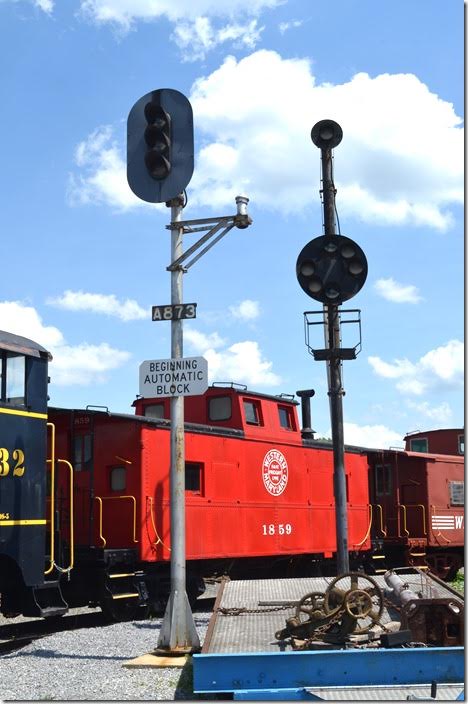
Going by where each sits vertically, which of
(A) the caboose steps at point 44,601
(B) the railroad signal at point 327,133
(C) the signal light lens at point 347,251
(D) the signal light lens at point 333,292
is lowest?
(A) the caboose steps at point 44,601

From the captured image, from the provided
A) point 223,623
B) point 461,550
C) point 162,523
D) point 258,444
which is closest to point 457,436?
point 461,550

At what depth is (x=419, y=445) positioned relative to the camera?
25719 mm

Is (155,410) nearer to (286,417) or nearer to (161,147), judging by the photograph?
(286,417)

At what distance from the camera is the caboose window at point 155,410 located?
16.3m

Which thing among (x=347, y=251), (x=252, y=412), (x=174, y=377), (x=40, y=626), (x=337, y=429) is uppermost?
(x=347, y=251)

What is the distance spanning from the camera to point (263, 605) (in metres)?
8.91

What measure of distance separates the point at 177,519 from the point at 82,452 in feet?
17.1

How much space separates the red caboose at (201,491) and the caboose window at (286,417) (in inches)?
1.1

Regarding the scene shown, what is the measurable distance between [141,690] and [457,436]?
19.2 metres

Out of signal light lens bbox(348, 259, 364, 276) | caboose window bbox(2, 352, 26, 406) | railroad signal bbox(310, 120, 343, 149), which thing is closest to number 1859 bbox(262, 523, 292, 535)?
caboose window bbox(2, 352, 26, 406)

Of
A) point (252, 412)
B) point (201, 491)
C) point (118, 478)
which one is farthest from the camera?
point (252, 412)

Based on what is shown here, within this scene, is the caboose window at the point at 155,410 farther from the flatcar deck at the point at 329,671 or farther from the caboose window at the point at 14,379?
the flatcar deck at the point at 329,671

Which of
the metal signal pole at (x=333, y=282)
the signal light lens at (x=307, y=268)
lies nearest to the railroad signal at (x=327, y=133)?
the metal signal pole at (x=333, y=282)

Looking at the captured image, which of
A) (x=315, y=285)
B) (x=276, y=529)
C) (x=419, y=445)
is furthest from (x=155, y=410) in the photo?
(x=419, y=445)
